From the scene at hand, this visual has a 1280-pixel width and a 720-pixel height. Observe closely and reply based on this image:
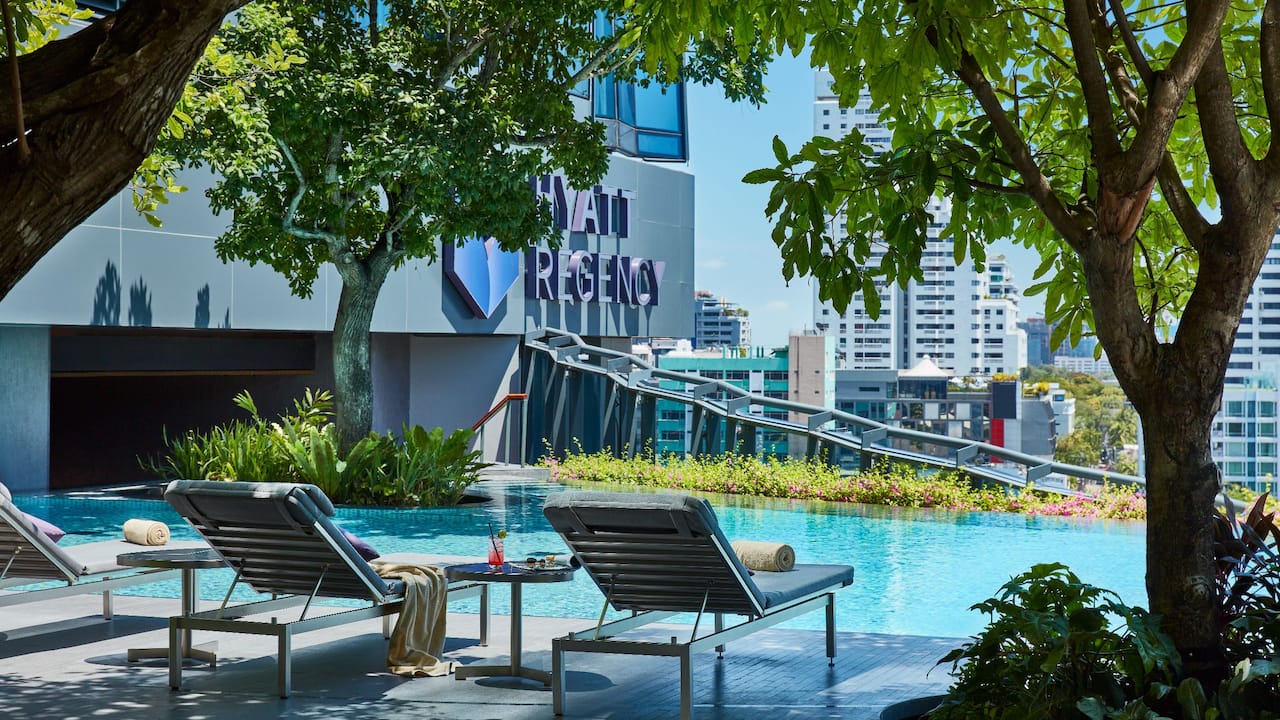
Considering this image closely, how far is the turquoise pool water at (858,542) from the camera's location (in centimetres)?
859

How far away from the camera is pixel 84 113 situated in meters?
2.84

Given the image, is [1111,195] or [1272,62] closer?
[1111,195]

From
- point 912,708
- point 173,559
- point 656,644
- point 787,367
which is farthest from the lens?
point 787,367

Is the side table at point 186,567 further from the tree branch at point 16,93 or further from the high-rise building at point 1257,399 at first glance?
the high-rise building at point 1257,399

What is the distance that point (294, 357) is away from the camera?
66.0 feet

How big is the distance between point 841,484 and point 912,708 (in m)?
11.4

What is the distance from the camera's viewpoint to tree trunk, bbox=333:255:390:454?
47.3ft

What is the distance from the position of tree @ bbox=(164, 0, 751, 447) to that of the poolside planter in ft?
28.9

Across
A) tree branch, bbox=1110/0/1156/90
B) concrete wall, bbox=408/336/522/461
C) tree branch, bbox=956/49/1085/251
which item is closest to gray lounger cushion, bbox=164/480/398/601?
tree branch, bbox=956/49/1085/251

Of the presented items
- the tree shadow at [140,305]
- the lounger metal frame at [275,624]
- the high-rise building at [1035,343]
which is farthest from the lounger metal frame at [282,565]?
the high-rise building at [1035,343]

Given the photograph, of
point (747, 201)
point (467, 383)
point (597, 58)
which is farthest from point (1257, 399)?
point (747, 201)

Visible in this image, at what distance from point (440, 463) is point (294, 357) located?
22.0 ft

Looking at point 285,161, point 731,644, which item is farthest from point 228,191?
point 731,644

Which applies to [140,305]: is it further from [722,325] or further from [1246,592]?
[722,325]
